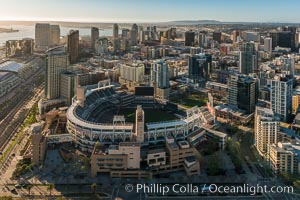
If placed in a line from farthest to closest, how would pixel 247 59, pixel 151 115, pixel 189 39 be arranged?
pixel 189 39 → pixel 247 59 → pixel 151 115

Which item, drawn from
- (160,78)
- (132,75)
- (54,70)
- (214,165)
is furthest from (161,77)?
(214,165)

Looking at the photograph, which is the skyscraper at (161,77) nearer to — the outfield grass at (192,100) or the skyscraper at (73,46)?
the outfield grass at (192,100)

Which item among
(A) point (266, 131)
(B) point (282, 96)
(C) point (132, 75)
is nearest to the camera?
(A) point (266, 131)

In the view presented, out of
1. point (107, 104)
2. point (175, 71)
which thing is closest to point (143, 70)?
point (175, 71)

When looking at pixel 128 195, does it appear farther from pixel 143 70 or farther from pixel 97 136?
pixel 143 70

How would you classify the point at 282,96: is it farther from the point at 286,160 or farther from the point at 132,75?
the point at 132,75

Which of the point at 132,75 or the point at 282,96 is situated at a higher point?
the point at 132,75

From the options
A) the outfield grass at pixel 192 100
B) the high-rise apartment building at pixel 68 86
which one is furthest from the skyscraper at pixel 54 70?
the outfield grass at pixel 192 100
